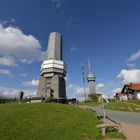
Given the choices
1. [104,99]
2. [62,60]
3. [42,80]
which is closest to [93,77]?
[62,60]

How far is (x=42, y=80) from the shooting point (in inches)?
5758

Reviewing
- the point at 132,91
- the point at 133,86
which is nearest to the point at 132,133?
the point at 132,91

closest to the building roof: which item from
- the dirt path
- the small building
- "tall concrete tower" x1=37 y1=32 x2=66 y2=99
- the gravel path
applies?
the small building

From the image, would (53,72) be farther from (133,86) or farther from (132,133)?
(132,133)

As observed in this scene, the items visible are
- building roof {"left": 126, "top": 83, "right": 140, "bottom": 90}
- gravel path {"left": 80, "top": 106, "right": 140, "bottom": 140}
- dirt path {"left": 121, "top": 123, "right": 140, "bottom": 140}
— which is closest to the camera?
dirt path {"left": 121, "top": 123, "right": 140, "bottom": 140}

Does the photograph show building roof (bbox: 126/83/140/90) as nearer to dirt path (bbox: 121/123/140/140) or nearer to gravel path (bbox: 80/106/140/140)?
gravel path (bbox: 80/106/140/140)

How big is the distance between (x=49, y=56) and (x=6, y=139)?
137489 millimetres

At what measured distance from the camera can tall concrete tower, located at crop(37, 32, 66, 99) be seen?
137000 mm

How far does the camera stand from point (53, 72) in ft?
469

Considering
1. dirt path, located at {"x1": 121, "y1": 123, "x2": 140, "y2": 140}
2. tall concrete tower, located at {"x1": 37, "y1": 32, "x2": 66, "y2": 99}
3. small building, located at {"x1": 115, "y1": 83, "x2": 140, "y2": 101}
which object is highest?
tall concrete tower, located at {"x1": 37, "y1": 32, "x2": 66, "y2": 99}

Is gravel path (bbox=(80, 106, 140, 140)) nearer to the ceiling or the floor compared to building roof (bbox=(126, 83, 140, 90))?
nearer to the floor

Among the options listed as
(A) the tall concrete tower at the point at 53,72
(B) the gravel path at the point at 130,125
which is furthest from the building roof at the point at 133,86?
(A) the tall concrete tower at the point at 53,72

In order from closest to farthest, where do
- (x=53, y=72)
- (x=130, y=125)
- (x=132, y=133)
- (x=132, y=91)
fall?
(x=132, y=133)
(x=130, y=125)
(x=132, y=91)
(x=53, y=72)

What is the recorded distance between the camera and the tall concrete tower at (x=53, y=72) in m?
137
